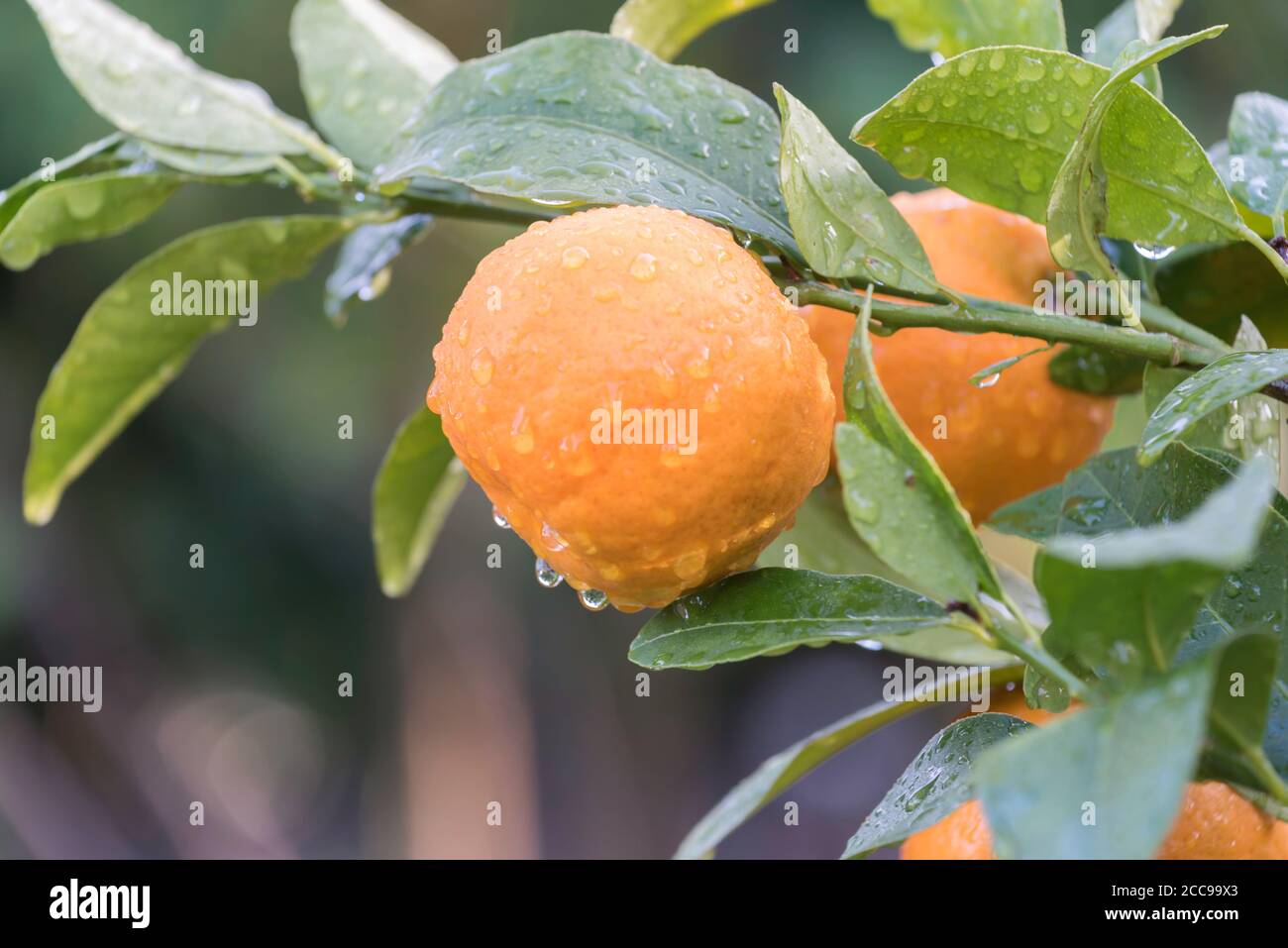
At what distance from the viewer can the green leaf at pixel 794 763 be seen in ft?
1.54

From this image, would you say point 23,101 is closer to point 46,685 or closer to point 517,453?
point 46,685

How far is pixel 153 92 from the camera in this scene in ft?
1.94

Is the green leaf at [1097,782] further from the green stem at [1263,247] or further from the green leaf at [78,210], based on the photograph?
the green leaf at [78,210]

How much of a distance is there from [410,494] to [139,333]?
0.18 metres

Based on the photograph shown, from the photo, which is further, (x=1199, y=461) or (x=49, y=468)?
(x=49, y=468)

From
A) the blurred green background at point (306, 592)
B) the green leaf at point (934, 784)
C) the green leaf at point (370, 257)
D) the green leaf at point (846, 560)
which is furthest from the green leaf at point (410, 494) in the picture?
the blurred green background at point (306, 592)

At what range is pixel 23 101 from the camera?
2.30m

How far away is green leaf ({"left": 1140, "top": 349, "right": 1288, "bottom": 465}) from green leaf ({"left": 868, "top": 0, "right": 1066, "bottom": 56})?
0.19 meters

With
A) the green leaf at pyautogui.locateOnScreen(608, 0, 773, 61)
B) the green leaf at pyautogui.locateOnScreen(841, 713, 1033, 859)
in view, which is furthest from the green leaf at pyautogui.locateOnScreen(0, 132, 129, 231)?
the green leaf at pyautogui.locateOnScreen(841, 713, 1033, 859)

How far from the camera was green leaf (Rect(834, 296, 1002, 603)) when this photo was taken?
0.35m

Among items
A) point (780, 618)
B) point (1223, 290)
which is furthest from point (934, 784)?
point (1223, 290)

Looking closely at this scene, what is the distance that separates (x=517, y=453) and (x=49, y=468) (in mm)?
408
